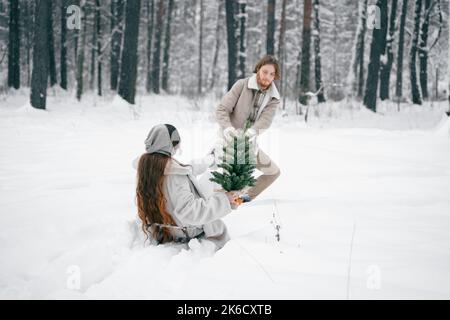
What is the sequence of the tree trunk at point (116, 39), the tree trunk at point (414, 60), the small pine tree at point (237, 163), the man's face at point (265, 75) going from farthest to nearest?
the tree trunk at point (116, 39) → the tree trunk at point (414, 60) → the man's face at point (265, 75) → the small pine tree at point (237, 163)

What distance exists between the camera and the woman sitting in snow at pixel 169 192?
112 inches

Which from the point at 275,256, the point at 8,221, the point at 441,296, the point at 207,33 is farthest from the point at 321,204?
the point at 207,33

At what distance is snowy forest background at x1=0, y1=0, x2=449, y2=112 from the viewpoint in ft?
45.5

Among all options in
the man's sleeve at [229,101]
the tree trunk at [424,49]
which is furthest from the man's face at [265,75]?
the tree trunk at [424,49]

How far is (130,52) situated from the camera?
13.5m

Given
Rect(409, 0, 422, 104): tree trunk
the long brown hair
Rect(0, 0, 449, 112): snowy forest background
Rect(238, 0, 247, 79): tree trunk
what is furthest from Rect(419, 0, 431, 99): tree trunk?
the long brown hair

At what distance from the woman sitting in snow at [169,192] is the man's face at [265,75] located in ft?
5.43

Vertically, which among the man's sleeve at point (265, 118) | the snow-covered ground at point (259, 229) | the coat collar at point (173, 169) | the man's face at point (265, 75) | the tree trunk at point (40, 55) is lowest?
the snow-covered ground at point (259, 229)

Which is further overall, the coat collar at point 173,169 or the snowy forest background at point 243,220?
the coat collar at point 173,169

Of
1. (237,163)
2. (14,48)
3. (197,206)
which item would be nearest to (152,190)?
(197,206)

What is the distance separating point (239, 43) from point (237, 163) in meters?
13.2

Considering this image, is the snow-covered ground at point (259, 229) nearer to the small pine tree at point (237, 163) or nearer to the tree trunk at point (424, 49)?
the small pine tree at point (237, 163)

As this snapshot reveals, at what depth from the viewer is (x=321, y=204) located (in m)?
4.41
